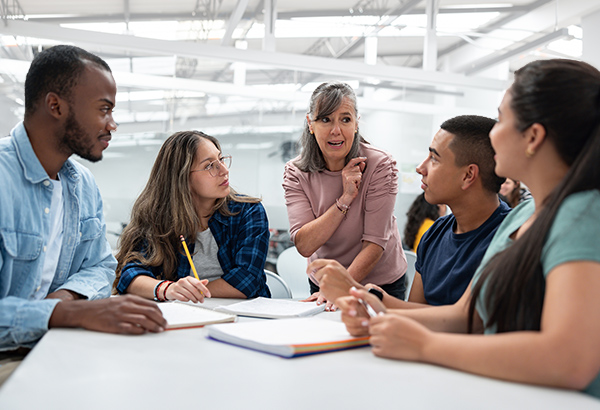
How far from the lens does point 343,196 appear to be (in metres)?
2.25

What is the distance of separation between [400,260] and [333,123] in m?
0.71

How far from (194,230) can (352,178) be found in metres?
0.71

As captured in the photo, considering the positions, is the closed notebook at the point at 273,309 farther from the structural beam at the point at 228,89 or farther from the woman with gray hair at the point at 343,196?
the structural beam at the point at 228,89

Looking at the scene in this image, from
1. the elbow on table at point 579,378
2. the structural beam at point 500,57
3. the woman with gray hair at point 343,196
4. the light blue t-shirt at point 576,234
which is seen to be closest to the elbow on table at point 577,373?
the elbow on table at point 579,378

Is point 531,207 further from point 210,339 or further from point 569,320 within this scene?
point 210,339

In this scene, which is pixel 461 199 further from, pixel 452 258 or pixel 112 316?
pixel 112 316

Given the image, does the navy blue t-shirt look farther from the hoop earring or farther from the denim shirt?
the denim shirt

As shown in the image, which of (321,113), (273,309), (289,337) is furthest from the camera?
(321,113)

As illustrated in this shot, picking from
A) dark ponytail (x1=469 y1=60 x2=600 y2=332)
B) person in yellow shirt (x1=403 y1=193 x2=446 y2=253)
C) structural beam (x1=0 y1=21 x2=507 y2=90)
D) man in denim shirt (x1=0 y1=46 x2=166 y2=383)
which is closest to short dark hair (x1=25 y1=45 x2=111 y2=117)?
man in denim shirt (x1=0 y1=46 x2=166 y2=383)

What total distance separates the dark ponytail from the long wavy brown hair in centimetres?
140

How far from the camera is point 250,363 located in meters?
1.04

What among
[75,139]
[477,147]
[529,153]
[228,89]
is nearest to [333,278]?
[529,153]

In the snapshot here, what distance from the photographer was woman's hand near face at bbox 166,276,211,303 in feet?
5.79

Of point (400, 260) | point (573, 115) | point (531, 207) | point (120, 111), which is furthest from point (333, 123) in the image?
point (120, 111)
